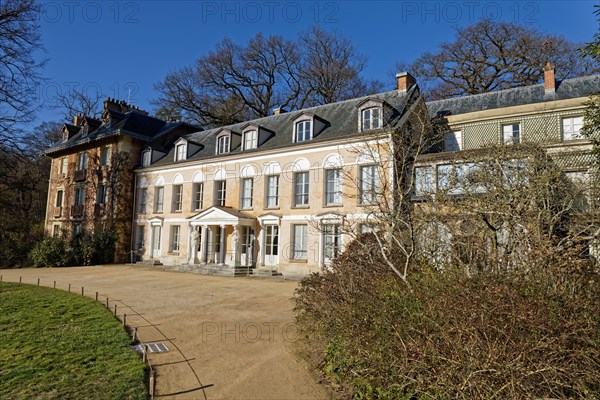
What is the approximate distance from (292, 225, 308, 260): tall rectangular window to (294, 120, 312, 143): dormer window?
4.58 meters

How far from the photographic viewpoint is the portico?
2077 centimetres

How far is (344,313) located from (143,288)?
35.5 feet

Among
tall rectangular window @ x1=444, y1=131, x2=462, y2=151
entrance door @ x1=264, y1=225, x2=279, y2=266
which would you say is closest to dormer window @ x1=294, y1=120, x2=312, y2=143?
entrance door @ x1=264, y1=225, x2=279, y2=266

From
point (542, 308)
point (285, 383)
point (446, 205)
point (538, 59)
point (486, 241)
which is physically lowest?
point (285, 383)

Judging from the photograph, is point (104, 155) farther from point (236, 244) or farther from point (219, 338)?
point (219, 338)

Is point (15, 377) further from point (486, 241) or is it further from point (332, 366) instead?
point (486, 241)

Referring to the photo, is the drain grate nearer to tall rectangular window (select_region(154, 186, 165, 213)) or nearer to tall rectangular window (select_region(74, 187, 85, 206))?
tall rectangular window (select_region(154, 186, 165, 213))

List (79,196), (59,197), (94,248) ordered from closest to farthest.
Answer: (94,248) < (79,196) < (59,197)

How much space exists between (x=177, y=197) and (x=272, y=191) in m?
7.70

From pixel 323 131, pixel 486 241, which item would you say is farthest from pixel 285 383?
pixel 323 131

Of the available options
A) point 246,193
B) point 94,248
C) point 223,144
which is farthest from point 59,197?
point 246,193

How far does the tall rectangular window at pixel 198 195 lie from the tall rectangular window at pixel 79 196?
10839mm

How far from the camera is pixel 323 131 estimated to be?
2003 centimetres

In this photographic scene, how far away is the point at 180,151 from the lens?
84.6 feet
